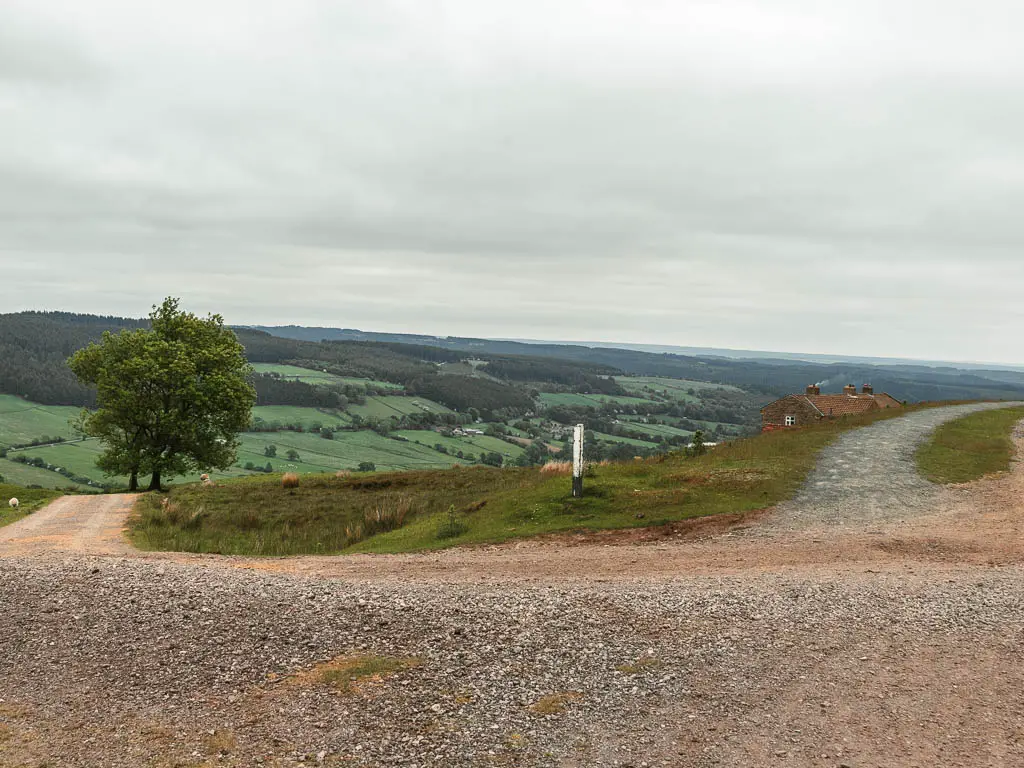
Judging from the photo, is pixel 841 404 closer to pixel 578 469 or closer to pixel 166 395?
pixel 578 469

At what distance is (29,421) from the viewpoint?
9931cm

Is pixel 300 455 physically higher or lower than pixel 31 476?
lower

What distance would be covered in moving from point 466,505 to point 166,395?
72.7 ft

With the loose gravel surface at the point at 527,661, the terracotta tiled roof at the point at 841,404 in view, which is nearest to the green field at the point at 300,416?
the terracotta tiled roof at the point at 841,404

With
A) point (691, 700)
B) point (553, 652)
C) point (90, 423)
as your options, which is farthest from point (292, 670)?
point (90, 423)

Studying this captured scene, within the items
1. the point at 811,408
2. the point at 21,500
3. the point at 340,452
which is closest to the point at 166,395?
the point at 21,500

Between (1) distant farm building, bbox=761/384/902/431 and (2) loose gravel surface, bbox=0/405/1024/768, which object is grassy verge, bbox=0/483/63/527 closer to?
(2) loose gravel surface, bbox=0/405/1024/768

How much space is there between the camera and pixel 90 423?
117 feet

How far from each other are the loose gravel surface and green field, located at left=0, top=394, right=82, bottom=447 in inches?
3620

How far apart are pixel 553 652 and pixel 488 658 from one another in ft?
3.04

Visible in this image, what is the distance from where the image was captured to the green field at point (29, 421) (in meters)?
89.8

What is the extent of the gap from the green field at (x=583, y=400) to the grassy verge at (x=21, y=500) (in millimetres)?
139366

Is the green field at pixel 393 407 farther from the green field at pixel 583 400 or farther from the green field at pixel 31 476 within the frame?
the green field at pixel 31 476

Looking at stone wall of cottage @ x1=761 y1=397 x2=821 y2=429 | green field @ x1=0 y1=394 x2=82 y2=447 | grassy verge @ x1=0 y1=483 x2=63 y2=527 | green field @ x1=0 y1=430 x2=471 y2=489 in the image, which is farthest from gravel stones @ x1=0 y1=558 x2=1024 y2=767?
green field @ x1=0 y1=394 x2=82 y2=447
